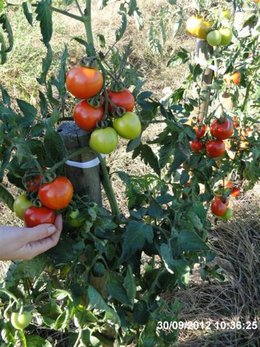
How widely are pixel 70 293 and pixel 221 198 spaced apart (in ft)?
2.72

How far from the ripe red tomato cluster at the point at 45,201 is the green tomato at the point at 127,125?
6.3 inches

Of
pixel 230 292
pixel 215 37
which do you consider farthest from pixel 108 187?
pixel 230 292

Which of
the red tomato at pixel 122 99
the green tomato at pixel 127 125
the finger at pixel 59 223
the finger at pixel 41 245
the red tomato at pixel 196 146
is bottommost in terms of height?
the red tomato at pixel 196 146

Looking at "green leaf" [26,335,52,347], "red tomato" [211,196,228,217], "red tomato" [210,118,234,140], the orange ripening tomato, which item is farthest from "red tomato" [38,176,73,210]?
the orange ripening tomato

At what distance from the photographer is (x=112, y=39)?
4.04m

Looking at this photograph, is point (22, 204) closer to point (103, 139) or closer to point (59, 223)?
point (59, 223)

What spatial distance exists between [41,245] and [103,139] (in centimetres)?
28

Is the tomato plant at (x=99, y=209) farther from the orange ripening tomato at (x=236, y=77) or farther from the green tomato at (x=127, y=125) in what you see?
the orange ripening tomato at (x=236, y=77)

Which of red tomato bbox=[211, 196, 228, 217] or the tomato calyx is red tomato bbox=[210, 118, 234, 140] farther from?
the tomato calyx

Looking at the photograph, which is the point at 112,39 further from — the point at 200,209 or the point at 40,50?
the point at 200,209

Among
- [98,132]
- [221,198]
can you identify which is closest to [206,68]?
[221,198]

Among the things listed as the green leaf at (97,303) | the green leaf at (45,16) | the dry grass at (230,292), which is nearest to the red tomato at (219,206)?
the dry grass at (230,292)

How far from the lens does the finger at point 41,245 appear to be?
1.02m

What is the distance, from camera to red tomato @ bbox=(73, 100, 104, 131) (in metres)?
0.98
